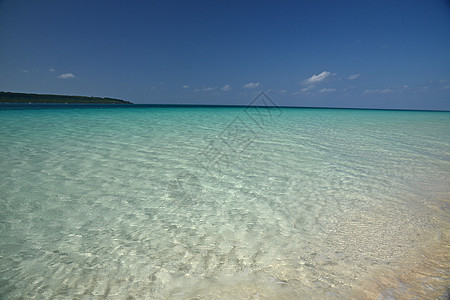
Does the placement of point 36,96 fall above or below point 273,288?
above

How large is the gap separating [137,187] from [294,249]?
2116 millimetres

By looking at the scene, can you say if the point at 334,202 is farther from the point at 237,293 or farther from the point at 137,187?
the point at 137,187

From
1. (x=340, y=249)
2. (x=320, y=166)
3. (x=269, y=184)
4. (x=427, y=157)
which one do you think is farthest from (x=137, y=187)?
(x=427, y=157)

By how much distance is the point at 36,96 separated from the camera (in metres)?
45.7

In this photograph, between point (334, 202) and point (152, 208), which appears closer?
point (152, 208)

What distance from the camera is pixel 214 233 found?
2062 millimetres

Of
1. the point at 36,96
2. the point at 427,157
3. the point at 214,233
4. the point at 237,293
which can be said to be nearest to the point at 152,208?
the point at 214,233

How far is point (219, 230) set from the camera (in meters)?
2.11

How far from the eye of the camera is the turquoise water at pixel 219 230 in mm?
1472

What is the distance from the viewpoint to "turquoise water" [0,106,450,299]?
1472mm

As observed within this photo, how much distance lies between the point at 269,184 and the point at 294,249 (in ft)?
4.93

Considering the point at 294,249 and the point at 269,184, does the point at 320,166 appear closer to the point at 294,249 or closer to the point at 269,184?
the point at 269,184

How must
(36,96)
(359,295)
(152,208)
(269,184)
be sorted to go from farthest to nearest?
(36,96) → (269,184) → (152,208) → (359,295)

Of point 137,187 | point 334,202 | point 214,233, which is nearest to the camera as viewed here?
point 214,233
